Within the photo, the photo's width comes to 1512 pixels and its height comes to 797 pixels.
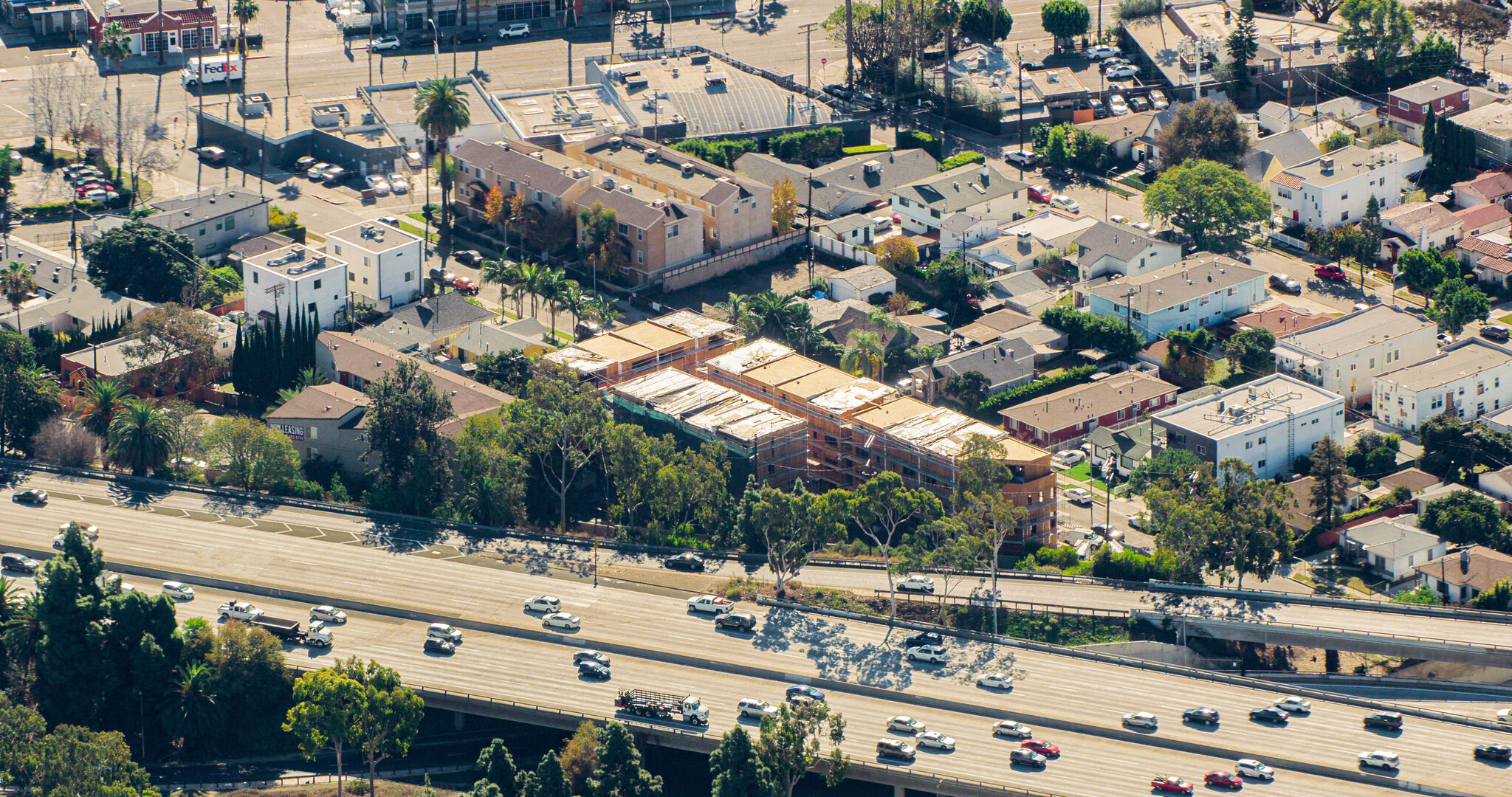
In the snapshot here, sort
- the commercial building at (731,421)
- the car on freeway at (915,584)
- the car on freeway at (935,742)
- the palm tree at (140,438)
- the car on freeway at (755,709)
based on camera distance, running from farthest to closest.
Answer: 1. the palm tree at (140,438)
2. the commercial building at (731,421)
3. the car on freeway at (915,584)
4. the car on freeway at (755,709)
5. the car on freeway at (935,742)

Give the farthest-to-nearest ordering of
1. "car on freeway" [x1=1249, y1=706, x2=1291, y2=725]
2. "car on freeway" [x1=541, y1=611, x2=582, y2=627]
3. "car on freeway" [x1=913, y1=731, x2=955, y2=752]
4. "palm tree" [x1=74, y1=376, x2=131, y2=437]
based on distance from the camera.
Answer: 1. "palm tree" [x1=74, y1=376, x2=131, y2=437]
2. "car on freeway" [x1=541, y1=611, x2=582, y2=627]
3. "car on freeway" [x1=1249, y1=706, x2=1291, y2=725]
4. "car on freeway" [x1=913, y1=731, x2=955, y2=752]

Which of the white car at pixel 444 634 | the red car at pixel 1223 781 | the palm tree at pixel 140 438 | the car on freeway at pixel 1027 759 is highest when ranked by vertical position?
the palm tree at pixel 140 438

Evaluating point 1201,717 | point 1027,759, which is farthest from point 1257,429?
point 1027,759

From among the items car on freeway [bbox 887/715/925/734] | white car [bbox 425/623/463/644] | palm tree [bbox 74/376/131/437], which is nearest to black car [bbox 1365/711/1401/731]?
car on freeway [bbox 887/715/925/734]

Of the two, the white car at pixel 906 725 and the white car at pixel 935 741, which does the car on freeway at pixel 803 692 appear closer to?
the white car at pixel 906 725

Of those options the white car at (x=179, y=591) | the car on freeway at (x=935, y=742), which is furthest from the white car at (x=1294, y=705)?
the white car at (x=179, y=591)

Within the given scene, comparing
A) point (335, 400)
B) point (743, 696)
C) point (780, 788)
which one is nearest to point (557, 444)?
point (335, 400)

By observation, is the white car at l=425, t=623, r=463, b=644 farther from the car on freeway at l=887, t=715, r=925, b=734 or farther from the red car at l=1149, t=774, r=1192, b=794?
the red car at l=1149, t=774, r=1192, b=794
